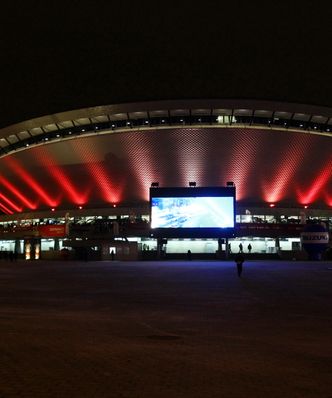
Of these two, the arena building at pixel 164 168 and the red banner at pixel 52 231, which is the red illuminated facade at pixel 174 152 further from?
the red banner at pixel 52 231

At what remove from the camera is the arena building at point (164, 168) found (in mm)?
68750

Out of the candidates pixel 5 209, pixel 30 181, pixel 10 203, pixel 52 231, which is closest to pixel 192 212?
pixel 52 231

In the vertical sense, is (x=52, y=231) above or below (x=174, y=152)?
below

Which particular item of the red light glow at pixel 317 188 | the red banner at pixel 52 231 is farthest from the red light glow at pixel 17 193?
the red light glow at pixel 317 188

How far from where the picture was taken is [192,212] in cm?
6700

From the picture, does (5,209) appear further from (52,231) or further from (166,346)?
(166,346)

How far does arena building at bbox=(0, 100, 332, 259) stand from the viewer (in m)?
68.8

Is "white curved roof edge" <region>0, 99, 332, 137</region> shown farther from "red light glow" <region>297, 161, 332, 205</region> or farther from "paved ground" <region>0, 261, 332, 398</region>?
"paved ground" <region>0, 261, 332, 398</region>

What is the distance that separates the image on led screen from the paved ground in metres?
45.6

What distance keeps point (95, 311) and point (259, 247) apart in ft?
198

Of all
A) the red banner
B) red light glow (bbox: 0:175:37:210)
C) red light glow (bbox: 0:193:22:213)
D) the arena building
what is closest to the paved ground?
the arena building

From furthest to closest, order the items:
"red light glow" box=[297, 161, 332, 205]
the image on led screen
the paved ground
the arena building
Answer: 1. "red light glow" box=[297, 161, 332, 205]
2. the arena building
3. the image on led screen
4. the paved ground

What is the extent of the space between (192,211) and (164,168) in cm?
827

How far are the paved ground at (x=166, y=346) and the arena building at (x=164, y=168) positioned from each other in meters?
48.8
